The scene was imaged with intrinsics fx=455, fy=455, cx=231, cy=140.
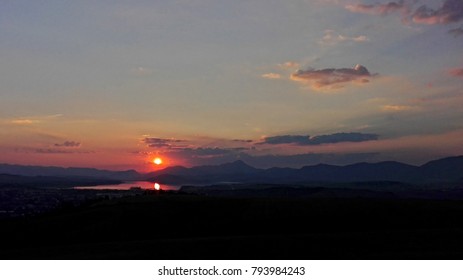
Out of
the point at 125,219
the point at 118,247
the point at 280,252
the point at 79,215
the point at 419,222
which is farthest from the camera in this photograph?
the point at 79,215

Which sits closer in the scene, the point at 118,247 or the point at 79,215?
the point at 118,247

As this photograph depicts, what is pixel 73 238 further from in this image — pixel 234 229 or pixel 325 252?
pixel 325 252

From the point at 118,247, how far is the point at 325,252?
18.1 m

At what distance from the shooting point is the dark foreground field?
117ft

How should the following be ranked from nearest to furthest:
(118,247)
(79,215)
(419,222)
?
(118,247), (419,222), (79,215)

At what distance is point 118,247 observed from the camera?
40.3m

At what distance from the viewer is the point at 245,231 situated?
61.3m

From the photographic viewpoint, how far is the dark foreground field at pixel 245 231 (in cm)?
3581
